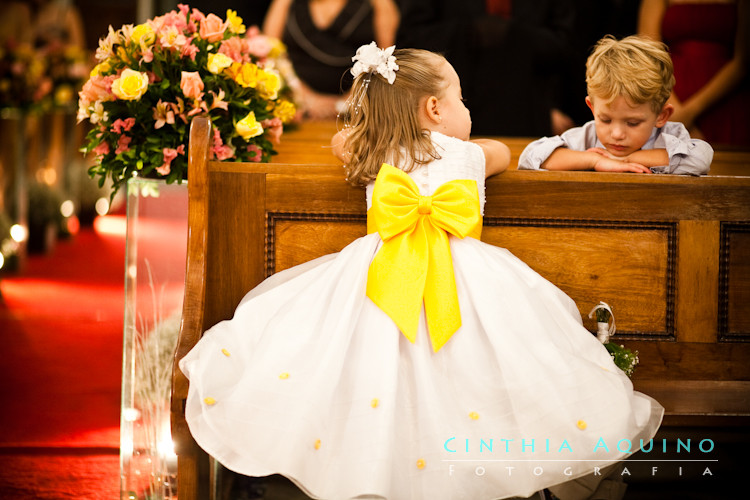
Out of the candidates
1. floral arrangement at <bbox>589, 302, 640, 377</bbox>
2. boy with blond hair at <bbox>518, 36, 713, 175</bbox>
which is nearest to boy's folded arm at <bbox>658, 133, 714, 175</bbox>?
boy with blond hair at <bbox>518, 36, 713, 175</bbox>

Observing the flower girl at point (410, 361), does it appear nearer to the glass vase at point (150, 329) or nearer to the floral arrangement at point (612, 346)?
the floral arrangement at point (612, 346)

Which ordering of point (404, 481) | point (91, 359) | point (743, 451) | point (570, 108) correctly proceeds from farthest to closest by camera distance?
point (570, 108), point (91, 359), point (743, 451), point (404, 481)

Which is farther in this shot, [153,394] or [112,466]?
[112,466]

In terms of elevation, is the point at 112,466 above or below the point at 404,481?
below

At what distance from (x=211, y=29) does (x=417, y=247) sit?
3.50ft

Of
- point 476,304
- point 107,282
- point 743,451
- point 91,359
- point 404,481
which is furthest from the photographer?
point 107,282

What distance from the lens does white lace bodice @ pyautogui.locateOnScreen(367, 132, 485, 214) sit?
2004 mm

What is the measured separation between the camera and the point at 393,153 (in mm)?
2033

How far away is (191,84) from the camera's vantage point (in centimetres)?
239

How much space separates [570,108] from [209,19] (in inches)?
137

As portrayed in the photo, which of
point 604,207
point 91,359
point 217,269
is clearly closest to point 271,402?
point 217,269

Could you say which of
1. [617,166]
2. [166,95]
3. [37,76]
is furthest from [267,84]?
[37,76]

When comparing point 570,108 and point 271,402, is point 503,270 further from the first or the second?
point 570,108

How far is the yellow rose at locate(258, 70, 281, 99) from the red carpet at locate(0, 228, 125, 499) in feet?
4.44
